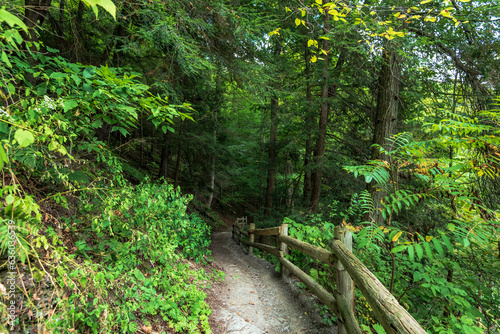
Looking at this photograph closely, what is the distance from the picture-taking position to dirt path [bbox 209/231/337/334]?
11.8 ft

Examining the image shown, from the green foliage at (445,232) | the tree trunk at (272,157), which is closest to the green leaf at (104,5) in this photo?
the green foliage at (445,232)

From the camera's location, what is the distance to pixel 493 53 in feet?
16.6

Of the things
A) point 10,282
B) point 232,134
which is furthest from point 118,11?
point 232,134

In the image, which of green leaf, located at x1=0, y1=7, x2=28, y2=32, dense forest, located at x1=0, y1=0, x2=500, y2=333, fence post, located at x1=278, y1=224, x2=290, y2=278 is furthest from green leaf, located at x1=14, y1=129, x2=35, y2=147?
fence post, located at x1=278, y1=224, x2=290, y2=278

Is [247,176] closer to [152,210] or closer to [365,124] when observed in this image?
[365,124]

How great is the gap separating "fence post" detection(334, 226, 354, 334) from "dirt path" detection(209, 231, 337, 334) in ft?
2.81

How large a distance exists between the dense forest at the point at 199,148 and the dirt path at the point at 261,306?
0.39 metres

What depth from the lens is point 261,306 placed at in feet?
14.5

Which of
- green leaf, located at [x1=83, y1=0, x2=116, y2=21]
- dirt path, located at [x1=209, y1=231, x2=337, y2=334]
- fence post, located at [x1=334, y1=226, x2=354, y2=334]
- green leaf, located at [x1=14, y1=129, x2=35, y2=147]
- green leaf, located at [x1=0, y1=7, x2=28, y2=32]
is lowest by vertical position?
dirt path, located at [x1=209, y1=231, x2=337, y2=334]

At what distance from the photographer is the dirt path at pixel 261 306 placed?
11.8 ft

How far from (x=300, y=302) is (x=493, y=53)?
6515 millimetres

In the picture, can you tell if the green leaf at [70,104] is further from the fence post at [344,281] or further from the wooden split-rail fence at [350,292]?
the fence post at [344,281]

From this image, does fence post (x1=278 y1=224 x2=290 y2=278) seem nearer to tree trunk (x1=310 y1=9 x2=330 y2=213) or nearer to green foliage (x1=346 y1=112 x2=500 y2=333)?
green foliage (x1=346 y1=112 x2=500 y2=333)

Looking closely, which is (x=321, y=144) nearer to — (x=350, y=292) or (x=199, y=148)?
(x=199, y=148)
